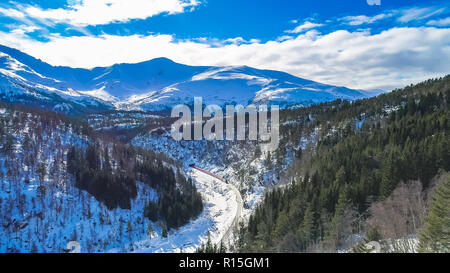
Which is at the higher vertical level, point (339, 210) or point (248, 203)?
point (339, 210)

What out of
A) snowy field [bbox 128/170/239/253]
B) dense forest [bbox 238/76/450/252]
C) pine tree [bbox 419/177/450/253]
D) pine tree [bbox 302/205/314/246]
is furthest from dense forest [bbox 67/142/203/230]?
pine tree [bbox 419/177/450/253]

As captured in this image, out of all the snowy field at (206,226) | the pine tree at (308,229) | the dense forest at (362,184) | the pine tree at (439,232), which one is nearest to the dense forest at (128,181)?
the snowy field at (206,226)

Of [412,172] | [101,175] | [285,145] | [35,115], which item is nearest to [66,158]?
[101,175]

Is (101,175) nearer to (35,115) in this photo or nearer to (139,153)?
(139,153)

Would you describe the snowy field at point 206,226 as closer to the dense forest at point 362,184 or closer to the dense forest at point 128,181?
the dense forest at point 128,181

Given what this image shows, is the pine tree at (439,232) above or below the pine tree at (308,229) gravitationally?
above

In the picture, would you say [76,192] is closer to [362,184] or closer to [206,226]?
[206,226]
